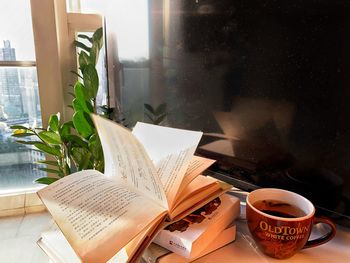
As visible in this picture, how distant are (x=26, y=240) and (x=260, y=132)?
1.21 m

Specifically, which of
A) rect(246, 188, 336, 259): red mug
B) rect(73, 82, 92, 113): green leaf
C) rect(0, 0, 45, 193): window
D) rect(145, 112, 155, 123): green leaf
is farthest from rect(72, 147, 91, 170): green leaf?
rect(246, 188, 336, 259): red mug

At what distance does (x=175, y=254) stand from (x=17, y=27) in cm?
125

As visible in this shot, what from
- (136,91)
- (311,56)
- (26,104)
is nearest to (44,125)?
(26,104)

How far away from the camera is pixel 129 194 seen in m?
0.45

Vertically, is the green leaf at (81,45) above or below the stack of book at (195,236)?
above

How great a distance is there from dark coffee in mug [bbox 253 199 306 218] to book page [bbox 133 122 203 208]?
150mm

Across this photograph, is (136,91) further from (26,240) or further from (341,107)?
(26,240)

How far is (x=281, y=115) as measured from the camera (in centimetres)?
49

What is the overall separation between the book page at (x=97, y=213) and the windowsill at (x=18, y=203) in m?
1.10

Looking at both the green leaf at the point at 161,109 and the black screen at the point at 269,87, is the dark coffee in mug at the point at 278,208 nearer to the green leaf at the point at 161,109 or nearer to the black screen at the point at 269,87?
the black screen at the point at 269,87

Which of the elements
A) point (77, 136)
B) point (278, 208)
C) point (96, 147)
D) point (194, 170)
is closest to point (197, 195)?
point (194, 170)

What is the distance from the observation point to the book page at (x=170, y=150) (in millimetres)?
423

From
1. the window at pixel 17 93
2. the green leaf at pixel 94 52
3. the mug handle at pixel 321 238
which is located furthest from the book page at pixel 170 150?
the window at pixel 17 93

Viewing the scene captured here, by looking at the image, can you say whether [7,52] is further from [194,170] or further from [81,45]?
[194,170]
